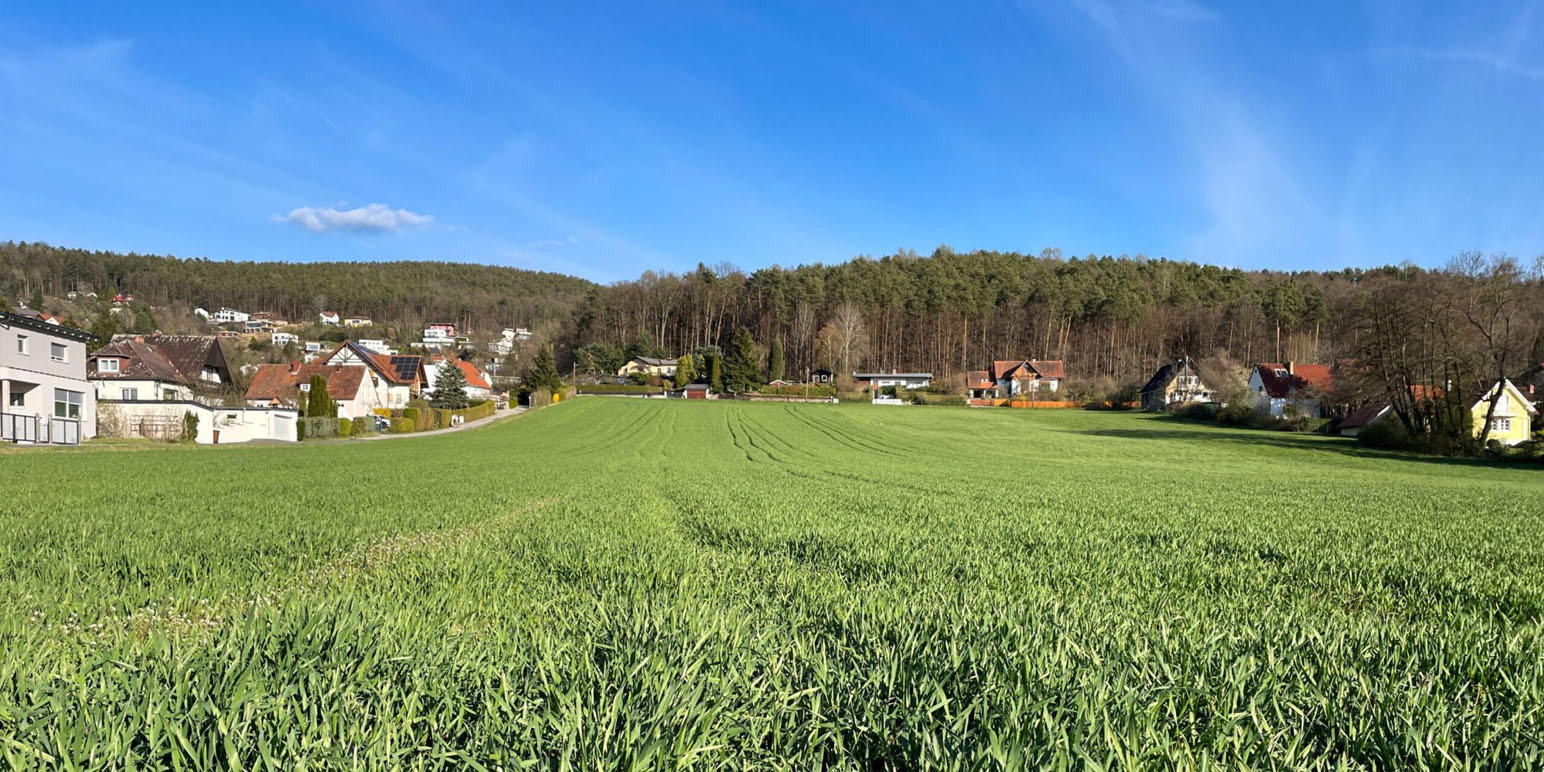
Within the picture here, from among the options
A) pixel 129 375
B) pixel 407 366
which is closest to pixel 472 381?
pixel 407 366

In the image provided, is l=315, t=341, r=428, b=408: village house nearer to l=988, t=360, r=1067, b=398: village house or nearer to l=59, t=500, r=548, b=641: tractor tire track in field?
l=59, t=500, r=548, b=641: tractor tire track in field

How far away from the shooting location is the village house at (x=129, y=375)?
45594 millimetres

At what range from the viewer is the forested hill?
144 m

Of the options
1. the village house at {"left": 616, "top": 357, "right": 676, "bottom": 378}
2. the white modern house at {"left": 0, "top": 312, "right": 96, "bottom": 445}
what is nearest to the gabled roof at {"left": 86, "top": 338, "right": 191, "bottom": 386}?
the white modern house at {"left": 0, "top": 312, "right": 96, "bottom": 445}

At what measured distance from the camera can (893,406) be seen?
86875mm

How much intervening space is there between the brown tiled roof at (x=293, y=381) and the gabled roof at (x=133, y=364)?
8140 millimetres

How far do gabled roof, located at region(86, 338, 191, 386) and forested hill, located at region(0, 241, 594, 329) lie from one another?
96.0 meters

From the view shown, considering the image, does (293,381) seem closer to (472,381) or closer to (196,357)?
(196,357)

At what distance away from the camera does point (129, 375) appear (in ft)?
151

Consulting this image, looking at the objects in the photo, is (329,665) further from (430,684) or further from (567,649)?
(567,649)

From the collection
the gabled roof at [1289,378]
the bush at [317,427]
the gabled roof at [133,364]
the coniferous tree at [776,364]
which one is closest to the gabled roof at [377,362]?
the gabled roof at [133,364]

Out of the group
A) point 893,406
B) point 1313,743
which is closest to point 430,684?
point 1313,743

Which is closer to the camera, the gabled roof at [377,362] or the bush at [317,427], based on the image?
the bush at [317,427]

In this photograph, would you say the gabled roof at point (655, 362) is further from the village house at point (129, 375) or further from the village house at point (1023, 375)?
the village house at point (129, 375)
